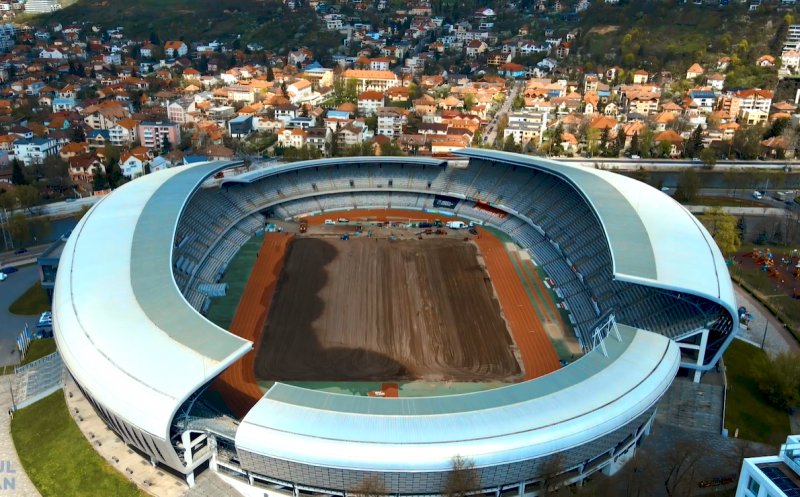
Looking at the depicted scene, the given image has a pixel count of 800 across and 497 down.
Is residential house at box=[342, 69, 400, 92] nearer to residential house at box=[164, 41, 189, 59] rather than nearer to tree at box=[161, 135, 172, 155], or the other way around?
tree at box=[161, 135, 172, 155]

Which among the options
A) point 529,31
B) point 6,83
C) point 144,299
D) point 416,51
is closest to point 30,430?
point 144,299

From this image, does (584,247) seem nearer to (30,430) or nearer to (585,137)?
(30,430)

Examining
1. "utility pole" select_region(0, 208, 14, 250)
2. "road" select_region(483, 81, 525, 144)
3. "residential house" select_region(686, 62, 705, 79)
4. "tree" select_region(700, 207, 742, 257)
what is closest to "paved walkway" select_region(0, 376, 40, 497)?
"utility pole" select_region(0, 208, 14, 250)

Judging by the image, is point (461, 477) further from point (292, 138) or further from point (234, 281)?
point (292, 138)

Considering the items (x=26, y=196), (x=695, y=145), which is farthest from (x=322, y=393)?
(x=695, y=145)

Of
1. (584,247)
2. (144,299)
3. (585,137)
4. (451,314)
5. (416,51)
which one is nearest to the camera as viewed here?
(144,299)

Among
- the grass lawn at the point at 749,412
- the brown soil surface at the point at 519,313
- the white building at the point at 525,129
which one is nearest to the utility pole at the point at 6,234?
the brown soil surface at the point at 519,313
